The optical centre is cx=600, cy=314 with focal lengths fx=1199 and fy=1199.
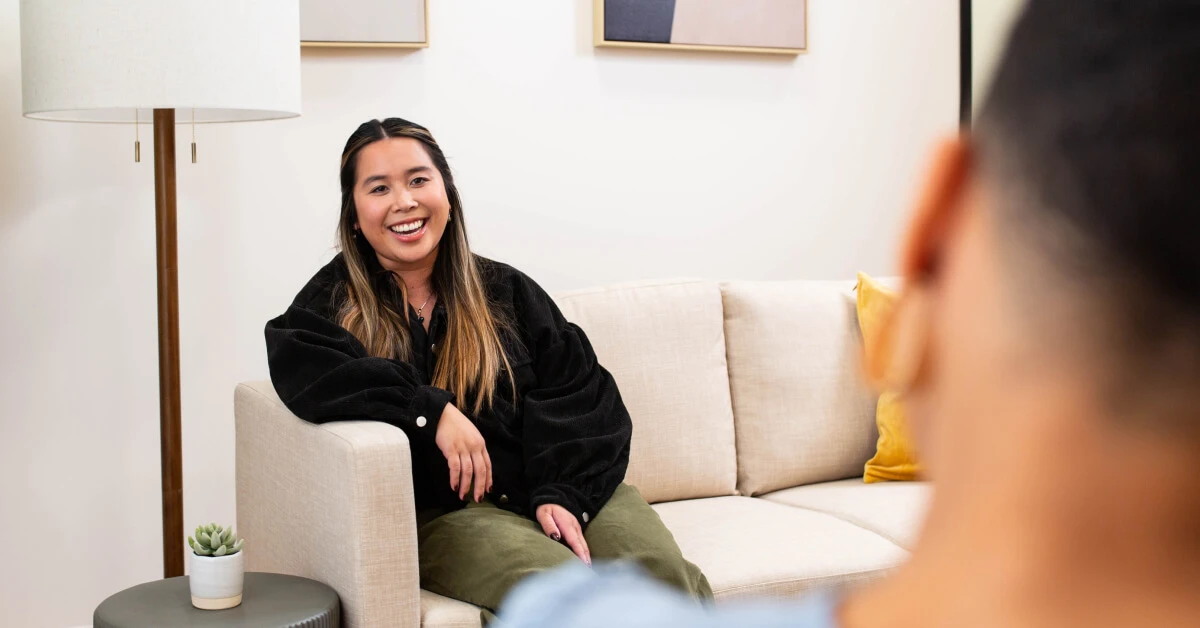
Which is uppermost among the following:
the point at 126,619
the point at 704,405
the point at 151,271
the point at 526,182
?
the point at 526,182

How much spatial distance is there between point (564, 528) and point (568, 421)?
0.71 feet

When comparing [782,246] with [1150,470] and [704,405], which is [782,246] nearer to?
[704,405]

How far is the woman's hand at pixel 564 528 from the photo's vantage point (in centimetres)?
202

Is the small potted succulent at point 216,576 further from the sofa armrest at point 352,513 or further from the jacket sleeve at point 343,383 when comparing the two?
the jacket sleeve at point 343,383

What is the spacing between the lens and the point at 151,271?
2633mm

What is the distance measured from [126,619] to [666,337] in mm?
1271

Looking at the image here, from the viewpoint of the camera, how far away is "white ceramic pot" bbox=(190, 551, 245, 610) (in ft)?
5.87

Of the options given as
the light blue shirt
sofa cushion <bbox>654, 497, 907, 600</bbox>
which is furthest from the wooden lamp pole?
the light blue shirt

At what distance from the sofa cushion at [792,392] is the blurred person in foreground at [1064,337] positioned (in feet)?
8.04

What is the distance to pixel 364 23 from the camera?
8.84 ft

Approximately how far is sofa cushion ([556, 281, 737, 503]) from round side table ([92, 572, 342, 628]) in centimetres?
82

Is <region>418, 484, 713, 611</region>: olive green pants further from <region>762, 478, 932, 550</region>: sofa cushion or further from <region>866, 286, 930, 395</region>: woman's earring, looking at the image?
<region>866, 286, 930, 395</region>: woman's earring

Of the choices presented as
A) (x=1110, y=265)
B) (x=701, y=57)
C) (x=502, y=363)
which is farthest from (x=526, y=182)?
(x=1110, y=265)

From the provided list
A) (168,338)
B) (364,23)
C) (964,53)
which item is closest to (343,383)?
(168,338)
